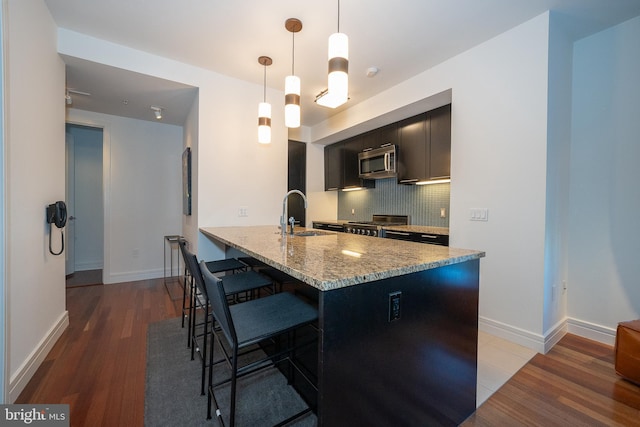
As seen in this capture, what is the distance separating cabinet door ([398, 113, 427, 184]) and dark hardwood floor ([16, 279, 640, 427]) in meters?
2.10

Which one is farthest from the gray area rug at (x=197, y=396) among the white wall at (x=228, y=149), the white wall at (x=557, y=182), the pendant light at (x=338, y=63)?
the white wall at (x=557, y=182)

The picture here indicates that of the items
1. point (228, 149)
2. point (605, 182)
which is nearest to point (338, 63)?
point (228, 149)

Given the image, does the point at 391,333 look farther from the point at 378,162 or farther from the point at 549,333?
the point at 378,162

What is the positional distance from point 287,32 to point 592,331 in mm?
3660

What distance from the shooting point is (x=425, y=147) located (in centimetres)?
315

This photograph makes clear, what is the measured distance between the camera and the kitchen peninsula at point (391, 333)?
0.89 meters

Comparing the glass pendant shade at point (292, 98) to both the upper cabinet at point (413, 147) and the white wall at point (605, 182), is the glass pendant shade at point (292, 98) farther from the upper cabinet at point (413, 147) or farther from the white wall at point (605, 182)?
the white wall at point (605, 182)

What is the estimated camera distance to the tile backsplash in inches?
133

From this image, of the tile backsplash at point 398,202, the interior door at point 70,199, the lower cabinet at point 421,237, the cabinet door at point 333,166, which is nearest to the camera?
the lower cabinet at point 421,237

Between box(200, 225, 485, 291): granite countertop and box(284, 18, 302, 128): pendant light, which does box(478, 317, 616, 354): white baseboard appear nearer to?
box(200, 225, 485, 291): granite countertop

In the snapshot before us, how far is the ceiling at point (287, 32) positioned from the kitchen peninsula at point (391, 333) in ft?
6.06

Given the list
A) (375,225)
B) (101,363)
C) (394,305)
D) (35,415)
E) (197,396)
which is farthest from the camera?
(375,225)

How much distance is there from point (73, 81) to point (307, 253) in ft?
10.9

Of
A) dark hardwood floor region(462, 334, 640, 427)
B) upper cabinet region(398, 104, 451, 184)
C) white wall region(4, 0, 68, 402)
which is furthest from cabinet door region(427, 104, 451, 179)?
white wall region(4, 0, 68, 402)
